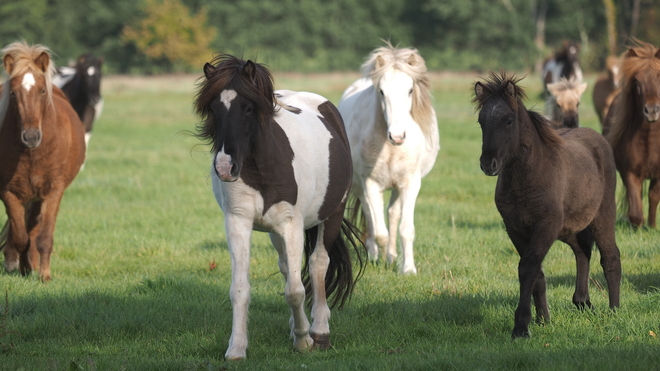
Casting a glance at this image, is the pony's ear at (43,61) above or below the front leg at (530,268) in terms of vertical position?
above

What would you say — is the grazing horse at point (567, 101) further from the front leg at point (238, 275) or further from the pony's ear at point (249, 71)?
the front leg at point (238, 275)

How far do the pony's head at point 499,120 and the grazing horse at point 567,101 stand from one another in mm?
4470

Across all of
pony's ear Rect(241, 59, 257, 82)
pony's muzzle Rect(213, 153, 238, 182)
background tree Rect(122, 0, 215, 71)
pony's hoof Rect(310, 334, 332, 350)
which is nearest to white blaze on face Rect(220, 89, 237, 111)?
pony's ear Rect(241, 59, 257, 82)

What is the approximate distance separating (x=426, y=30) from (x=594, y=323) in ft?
220

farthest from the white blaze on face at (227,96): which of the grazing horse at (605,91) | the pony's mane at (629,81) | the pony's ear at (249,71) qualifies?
the grazing horse at (605,91)

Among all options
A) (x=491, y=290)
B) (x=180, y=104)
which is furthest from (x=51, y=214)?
(x=180, y=104)

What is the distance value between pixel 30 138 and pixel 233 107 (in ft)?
11.5

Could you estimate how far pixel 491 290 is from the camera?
21.2 feet

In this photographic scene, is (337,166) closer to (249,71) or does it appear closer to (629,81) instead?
(249,71)

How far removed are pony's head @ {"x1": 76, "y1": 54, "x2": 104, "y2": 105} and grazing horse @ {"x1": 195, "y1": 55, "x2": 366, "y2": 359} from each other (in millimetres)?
12072

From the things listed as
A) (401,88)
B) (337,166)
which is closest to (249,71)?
(337,166)

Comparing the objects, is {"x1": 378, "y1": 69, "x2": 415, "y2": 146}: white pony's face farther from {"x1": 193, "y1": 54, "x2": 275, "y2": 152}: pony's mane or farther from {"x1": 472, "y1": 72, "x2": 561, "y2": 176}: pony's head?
{"x1": 193, "y1": 54, "x2": 275, "y2": 152}: pony's mane

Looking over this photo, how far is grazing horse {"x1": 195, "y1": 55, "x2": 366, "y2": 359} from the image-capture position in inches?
178

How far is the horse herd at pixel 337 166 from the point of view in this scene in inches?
185
